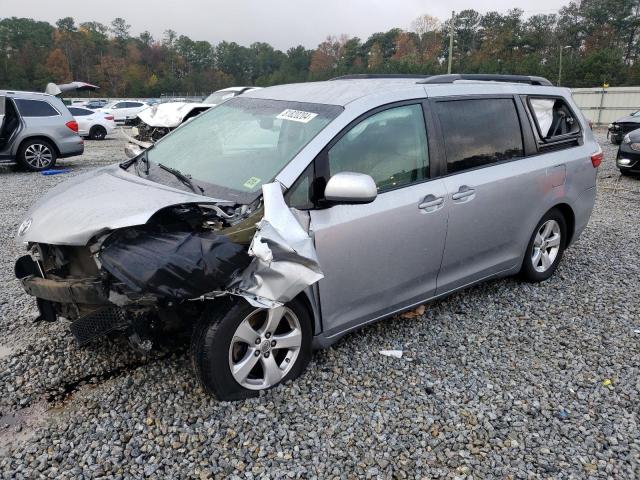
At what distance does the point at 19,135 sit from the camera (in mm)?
10836

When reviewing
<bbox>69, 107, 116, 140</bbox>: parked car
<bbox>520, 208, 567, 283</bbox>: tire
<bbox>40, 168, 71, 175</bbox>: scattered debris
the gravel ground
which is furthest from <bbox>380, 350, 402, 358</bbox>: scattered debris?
<bbox>69, 107, 116, 140</bbox>: parked car

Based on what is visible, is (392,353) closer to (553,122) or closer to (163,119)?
(553,122)

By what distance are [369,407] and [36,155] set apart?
10971 millimetres

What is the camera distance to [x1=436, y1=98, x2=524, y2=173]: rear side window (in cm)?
349

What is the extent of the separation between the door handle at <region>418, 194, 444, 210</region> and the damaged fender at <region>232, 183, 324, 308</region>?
0.97 metres

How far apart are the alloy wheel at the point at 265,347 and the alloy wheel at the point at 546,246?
242 centimetres

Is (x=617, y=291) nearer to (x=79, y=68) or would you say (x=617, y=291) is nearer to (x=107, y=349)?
(x=107, y=349)

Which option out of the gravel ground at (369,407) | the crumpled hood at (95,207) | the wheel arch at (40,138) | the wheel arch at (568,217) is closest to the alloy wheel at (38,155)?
the wheel arch at (40,138)

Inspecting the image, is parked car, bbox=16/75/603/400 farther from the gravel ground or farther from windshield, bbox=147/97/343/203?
the gravel ground

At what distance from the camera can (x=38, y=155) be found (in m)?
11.3

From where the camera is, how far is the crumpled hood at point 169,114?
12.2m

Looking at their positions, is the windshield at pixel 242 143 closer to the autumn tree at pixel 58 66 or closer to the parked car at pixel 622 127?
the parked car at pixel 622 127

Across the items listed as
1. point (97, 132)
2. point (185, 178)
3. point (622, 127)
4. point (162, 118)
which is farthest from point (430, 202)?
point (97, 132)

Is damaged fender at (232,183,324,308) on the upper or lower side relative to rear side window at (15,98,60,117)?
lower
